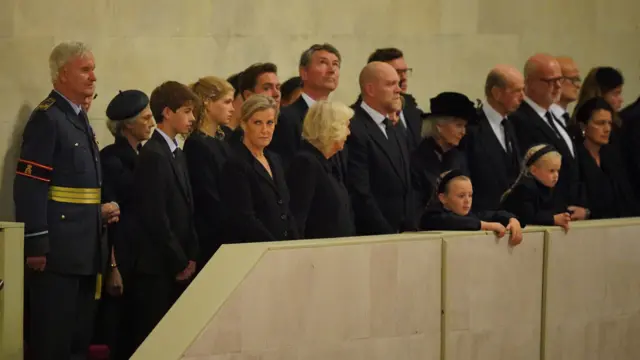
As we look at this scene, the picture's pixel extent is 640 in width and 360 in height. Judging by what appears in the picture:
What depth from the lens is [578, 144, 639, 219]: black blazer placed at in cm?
764

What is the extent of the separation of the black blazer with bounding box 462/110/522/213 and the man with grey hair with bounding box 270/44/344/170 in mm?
811

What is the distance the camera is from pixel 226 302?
552cm

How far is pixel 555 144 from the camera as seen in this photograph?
298 inches

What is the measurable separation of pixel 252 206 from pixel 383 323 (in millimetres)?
807

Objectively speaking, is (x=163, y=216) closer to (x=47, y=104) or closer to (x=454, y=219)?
(x=47, y=104)

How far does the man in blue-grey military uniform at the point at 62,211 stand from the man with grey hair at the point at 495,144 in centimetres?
197

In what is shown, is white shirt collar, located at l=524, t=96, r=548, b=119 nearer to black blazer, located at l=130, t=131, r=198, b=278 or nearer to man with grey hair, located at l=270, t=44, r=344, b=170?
man with grey hair, located at l=270, t=44, r=344, b=170

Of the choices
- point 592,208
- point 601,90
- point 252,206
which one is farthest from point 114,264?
point 601,90

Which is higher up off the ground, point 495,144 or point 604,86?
point 604,86

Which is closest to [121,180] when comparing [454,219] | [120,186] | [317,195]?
[120,186]

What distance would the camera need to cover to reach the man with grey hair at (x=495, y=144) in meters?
7.13

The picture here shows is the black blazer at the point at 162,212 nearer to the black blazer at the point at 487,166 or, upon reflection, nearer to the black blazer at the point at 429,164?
the black blazer at the point at 429,164

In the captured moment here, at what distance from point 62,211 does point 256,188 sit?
40.7 inches

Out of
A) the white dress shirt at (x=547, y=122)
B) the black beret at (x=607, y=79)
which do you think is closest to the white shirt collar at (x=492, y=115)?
the white dress shirt at (x=547, y=122)
